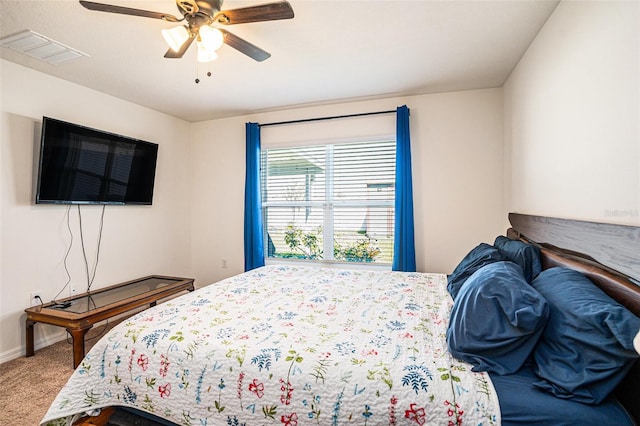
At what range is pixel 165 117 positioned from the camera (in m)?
4.05

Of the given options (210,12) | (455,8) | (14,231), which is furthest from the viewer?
(14,231)

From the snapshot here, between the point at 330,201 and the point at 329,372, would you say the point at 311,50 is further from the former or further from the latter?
the point at 329,372

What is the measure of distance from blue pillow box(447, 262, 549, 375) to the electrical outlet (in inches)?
132

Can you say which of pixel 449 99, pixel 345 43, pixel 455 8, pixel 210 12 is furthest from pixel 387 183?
pixel 210 12

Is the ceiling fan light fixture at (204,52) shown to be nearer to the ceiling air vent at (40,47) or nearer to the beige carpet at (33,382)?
the ceiling air vent at (40,47)

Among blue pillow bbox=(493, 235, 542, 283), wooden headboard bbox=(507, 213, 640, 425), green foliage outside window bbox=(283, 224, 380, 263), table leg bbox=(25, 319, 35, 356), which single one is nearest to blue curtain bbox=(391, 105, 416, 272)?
green foliage outside window bbox=(283, 224, 380, 263)

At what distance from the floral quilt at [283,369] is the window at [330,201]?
1.74 metres

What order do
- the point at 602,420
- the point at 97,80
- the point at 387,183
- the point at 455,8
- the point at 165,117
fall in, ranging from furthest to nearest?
the point at 165,117, the point at 387,183, the point at 97,80, the point at 455,8, the point at 602,420

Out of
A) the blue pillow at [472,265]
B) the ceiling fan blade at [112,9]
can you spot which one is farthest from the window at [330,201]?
the ceiling fan blade at [112,9]

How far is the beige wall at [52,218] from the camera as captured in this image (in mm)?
2586

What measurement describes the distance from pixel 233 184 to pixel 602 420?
12.9 feet

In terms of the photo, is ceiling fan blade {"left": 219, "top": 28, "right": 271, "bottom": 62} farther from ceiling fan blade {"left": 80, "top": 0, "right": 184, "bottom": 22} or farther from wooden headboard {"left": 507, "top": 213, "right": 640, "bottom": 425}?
wooden headboard {"left": 507, "top": 213, "right": 640, "bottom": 425}

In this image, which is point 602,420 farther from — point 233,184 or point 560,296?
point 233,184

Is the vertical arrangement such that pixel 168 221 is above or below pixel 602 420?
above
